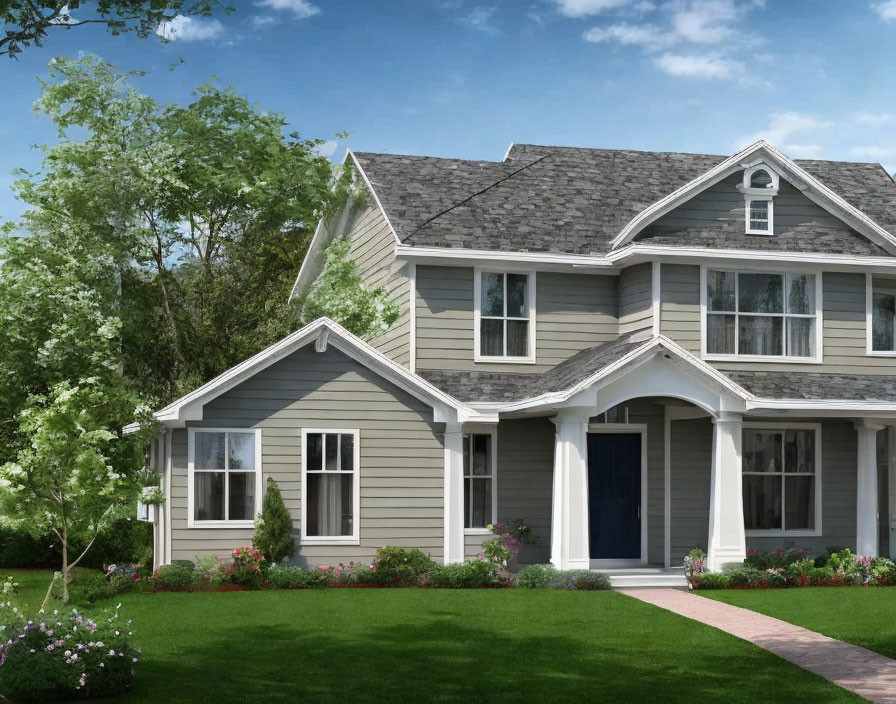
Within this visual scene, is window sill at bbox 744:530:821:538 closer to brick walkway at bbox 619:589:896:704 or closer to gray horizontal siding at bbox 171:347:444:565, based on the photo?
brick walkway at bbox 619:589:896:704

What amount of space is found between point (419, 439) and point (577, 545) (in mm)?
3357

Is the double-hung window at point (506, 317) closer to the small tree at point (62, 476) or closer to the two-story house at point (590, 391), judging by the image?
the two-story house at point (590, 391)

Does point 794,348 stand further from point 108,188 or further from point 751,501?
point 108,188

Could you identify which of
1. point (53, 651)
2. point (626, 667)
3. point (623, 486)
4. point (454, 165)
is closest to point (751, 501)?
point (623, 486)

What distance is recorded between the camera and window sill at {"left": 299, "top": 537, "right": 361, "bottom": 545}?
71.6 feet

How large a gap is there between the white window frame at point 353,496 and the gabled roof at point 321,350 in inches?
49.0

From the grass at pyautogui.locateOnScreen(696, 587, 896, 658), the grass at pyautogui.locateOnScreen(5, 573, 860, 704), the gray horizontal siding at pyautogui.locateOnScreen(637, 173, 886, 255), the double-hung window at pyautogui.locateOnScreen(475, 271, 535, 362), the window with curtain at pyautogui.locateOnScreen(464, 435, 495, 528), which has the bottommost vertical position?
the grass at pyautogui.locateOnScreen(696, 587, 896, 658)

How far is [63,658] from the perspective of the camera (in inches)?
457

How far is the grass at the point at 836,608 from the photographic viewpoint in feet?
53.4

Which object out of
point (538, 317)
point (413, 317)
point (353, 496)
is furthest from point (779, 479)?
point (353, 496)

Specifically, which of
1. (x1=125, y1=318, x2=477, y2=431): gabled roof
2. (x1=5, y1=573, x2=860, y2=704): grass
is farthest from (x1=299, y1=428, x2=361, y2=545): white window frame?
(x1=5, y1=573, x2=860, y2=704): grass

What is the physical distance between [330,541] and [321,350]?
3306 mm

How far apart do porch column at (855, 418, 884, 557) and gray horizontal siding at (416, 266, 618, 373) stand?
5145mm

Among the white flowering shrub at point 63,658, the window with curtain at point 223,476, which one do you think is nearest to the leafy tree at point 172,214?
the window with curtain at point 223,476
